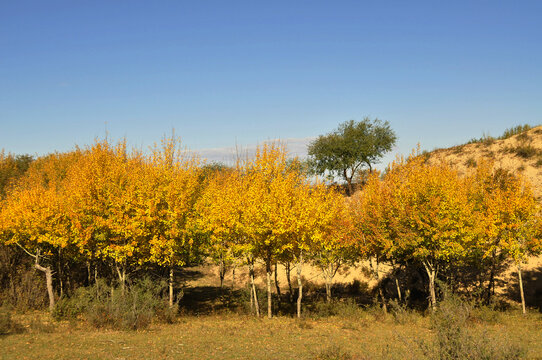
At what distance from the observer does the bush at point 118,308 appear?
77.9 feet

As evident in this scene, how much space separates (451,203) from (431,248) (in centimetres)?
367

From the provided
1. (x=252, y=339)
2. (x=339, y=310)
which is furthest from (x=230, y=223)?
(x=339, y=310)

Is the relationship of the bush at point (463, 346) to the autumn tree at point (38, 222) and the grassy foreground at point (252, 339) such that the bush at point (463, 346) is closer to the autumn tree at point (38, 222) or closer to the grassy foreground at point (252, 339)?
the grassy foreground at point (252, 339)

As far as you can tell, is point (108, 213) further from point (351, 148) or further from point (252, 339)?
point (351, 148)

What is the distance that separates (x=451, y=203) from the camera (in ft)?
88.3

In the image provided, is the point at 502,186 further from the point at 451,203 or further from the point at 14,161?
the point at 14,161

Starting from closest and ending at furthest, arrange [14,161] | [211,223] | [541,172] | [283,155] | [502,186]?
[211,223], [283,155], [502,186], [541,172], [14,161]

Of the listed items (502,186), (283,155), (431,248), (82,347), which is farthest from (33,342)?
(502,186)

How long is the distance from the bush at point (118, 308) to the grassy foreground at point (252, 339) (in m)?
0.78

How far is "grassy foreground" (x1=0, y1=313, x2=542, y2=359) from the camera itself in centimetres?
1722

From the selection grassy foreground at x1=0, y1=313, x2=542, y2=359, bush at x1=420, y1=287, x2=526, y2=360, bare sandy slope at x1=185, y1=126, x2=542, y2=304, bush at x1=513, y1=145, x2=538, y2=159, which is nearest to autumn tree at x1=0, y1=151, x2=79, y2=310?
grassy foreground at x1=0, y1=313, x2=542, y2=359

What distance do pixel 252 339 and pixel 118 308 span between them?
882cm

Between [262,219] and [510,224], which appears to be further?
[510,224]

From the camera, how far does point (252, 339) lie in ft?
69.4
